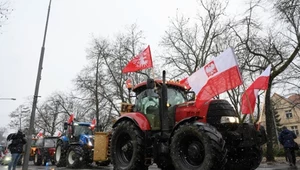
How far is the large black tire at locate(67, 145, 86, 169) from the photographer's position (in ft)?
46.8

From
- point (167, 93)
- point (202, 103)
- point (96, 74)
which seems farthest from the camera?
point (96, 74)

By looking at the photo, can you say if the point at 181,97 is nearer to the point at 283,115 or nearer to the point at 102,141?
the point at 102,141

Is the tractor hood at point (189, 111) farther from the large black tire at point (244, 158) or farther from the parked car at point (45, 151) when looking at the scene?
the parked car at point (45, 151)

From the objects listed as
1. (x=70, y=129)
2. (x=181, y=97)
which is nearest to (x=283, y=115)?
(x=70, y=129)

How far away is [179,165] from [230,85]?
7.89ft

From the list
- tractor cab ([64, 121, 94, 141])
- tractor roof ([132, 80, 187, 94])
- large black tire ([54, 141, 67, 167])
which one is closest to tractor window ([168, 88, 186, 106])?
tractor roof ([132, 80, 187, 94])

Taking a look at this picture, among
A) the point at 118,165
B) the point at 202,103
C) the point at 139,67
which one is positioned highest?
the point at 139,67

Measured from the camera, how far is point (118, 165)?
27.2ft

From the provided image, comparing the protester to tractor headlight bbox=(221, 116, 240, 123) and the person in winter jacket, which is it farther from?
the person in winter jacket

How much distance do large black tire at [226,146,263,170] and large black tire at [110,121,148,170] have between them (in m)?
2.30

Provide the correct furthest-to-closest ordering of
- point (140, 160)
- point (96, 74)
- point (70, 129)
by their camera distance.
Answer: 1. point (96, 74)
2. point (70, 129)
3. point (140, 160)

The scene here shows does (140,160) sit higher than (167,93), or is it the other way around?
(167,93)

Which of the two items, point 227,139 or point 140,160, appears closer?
point 227,139

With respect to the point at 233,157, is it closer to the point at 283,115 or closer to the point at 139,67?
the point at 139,67
